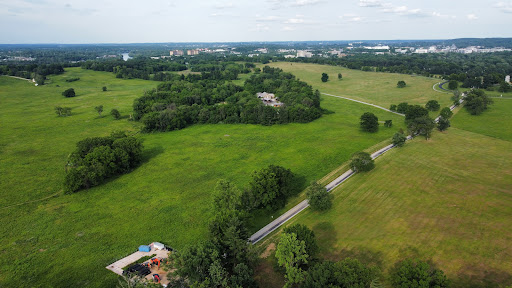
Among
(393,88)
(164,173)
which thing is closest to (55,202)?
(164,173)

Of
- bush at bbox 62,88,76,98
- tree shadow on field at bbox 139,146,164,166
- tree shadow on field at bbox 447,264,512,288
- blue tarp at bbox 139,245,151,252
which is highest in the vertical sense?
bush at bbox 62,88,76,98

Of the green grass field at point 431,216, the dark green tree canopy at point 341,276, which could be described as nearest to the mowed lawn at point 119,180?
the green grass field at point 431,216

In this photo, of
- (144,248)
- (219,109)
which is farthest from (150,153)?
(144,248)

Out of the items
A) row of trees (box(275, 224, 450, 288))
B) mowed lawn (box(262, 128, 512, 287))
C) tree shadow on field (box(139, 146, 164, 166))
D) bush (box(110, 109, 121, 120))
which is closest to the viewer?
row of trees (box(275, 224, 450, 288))

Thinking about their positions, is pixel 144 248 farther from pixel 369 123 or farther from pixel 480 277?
pixel 369 123

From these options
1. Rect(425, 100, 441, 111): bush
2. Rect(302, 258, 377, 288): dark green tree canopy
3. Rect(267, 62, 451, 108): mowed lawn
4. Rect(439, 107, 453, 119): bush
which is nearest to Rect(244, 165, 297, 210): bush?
Rect(302, 258, 377, 288): dark green tree canopy

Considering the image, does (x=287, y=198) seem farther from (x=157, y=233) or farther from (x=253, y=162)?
(x=157, y=233)

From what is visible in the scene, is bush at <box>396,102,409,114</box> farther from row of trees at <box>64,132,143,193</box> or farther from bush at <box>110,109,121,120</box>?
bush at <box>110,109,121,120</box>
